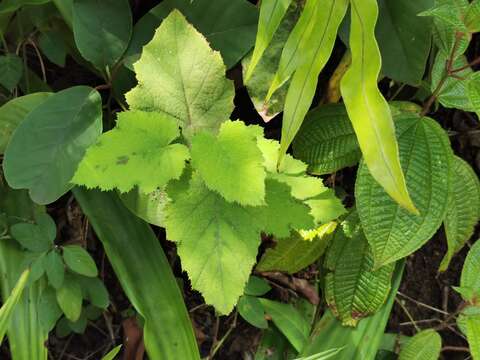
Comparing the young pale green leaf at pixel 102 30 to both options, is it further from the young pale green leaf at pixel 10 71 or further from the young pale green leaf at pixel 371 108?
the young pale green leaf at pixel 371 108

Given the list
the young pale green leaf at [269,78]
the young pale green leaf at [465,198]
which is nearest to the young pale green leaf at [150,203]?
the young pale green leaf at [269,78]

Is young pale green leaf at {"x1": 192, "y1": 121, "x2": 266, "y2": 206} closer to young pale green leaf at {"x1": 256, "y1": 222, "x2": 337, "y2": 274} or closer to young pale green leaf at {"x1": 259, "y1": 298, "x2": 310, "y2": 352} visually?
young pale green leaf at {"x1": 256, "y1": 222, "x2": 337, "y2": 274}

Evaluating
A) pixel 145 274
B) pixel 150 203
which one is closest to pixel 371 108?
pixel 150 203

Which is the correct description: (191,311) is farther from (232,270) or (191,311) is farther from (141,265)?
(232,270)

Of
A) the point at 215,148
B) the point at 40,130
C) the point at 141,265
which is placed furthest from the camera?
the point at 141,265

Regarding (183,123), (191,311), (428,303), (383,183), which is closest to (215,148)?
(183,123)

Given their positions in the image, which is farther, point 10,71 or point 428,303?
point 428,303
